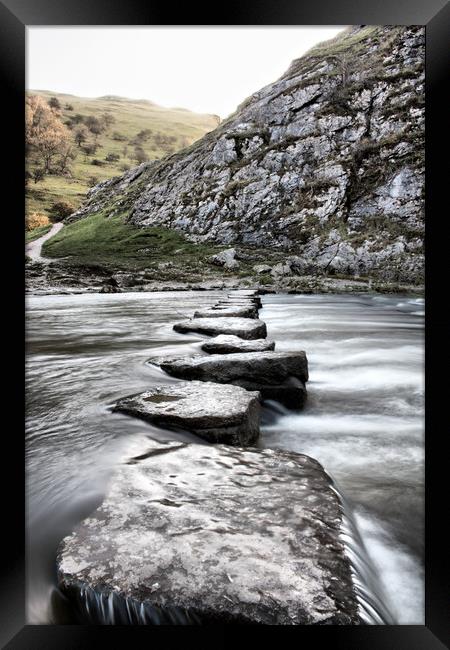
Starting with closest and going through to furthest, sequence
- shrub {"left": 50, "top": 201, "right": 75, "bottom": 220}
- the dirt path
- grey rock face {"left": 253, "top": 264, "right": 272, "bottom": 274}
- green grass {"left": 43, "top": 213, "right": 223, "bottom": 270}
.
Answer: grey rock face {"left": 253, "top": 264, "right": 272, "bottom": 274}
green grass {"left": 43, "top": 213, "right": 223, "bottom": 270}
the dirt path
shrub {"left": 50, "top": 201, "right": 75, "bottom": 220}

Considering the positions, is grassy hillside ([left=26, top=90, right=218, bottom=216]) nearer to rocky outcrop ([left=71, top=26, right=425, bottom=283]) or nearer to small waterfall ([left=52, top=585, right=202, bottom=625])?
rocky outcrop ([left=71, top=26, right=425, bottom=283])

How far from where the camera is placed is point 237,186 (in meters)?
29.6

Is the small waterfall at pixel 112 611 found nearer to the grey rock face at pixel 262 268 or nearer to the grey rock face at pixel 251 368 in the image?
the grey rock face at pixel 251 368

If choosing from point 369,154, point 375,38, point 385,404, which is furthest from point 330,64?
point 385,404

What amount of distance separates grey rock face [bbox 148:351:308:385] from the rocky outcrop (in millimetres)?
18435

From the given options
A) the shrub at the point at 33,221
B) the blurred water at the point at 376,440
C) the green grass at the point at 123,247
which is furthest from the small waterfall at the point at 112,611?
the green grass at the point at 123,247

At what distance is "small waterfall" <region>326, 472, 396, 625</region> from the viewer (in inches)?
40.5

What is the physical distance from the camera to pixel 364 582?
3.65 feet

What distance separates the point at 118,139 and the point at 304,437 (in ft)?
236

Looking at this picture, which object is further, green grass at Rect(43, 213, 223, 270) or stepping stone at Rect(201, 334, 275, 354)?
green grass at Rect(43, 213, 223, 270)

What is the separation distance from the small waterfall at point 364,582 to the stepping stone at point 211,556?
Result: 0.02 meters

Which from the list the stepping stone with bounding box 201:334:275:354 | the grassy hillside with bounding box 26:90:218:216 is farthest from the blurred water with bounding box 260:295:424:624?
the grassy hillside with bounding box 26:90:218:216

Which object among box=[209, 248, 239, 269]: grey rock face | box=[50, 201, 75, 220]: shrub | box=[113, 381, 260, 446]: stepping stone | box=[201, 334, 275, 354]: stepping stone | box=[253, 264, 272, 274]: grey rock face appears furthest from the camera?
box=[50, 201, 75, 220]: shrub
